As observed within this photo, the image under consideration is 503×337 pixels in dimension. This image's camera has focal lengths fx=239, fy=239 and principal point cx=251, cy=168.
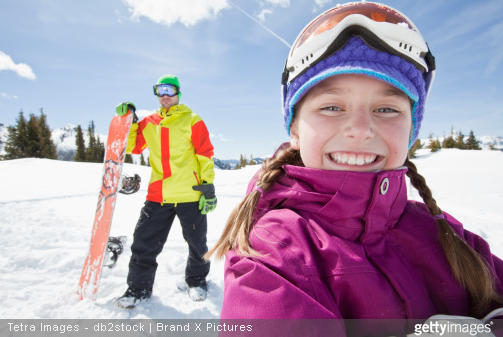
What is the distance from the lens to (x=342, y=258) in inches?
37.4

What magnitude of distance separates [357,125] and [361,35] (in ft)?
1.58

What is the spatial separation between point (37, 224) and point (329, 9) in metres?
5.74

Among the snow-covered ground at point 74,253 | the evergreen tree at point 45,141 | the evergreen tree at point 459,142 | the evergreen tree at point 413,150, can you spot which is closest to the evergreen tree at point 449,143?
the evergreen tree at point 459,142

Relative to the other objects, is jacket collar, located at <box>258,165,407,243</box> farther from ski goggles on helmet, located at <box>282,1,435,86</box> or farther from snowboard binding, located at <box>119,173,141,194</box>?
snowboard binding, located at <box>119,173,141,194</box>

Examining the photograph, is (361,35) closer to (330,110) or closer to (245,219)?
(330,110)

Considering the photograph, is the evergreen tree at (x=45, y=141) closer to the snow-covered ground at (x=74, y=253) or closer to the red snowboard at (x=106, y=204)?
the snow-covered ground at (x=74, y=253)

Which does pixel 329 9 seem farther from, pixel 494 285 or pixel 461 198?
pixel 461 198

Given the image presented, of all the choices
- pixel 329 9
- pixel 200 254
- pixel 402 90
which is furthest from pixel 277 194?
pixel 200 254

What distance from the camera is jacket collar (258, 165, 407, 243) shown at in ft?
3.39

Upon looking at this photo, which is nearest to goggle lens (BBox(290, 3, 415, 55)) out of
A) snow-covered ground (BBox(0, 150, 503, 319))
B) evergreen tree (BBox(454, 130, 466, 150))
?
snow-covered ground (BBox(0, 150, 503, 319))

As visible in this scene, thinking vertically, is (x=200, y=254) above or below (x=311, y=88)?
below

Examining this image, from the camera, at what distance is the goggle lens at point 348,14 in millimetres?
1232

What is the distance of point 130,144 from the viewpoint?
10.1 ft

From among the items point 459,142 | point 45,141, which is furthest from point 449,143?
point 45,141
